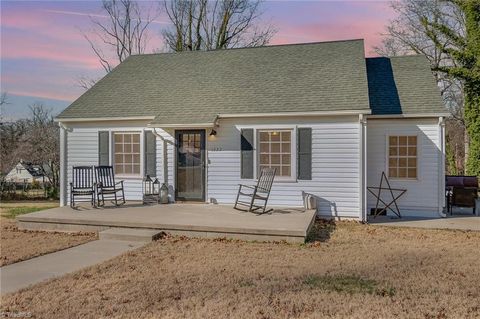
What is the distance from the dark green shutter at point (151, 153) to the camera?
31.9ft

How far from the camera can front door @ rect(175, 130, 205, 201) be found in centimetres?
950

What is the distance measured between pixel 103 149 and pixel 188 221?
14.0ft

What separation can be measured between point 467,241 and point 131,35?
22062 mm

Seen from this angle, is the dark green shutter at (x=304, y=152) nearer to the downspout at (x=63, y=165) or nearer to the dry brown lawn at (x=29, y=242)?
the dry brown lawn at (x=29, y=242)

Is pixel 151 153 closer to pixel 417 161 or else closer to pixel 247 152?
pixel 247 152

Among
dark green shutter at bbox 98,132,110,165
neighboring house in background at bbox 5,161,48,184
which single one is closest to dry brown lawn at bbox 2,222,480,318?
dark green shutter at bbox 98,132,110,165

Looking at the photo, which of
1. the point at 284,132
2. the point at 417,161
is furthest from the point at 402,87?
the point at 284,132

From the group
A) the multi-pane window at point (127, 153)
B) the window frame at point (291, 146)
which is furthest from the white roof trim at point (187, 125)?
the multi-pane window at point (127, 153)

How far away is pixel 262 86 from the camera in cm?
998

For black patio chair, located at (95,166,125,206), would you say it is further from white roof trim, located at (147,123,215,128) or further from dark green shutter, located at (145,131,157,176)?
white roof trim, located at (147,123,215,128)

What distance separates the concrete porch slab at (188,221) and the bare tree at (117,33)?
1636cm

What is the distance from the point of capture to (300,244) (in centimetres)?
622

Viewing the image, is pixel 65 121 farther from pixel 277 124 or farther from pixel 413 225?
pixel 413 225

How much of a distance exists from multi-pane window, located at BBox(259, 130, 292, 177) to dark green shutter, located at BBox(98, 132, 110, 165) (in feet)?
14.0
